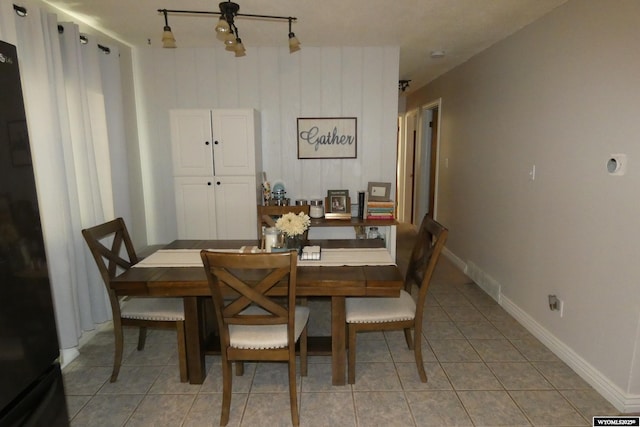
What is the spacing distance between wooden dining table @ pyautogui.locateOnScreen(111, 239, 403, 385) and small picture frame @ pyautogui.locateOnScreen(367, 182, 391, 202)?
1581 millimetres

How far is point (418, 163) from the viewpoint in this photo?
6.06 meters

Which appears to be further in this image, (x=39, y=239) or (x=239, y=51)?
(x=239, y=51)

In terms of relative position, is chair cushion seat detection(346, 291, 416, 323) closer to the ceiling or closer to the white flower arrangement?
the white flower arrangement

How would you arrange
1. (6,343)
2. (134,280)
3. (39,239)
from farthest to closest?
(134,280) < (39,239) < (6,343)

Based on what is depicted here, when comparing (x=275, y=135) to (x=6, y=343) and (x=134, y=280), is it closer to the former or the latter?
(x=134, y=280)

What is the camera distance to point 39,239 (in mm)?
1166

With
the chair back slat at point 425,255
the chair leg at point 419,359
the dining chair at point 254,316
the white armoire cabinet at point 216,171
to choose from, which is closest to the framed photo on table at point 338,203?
the white armoire cabinet at point 216,171

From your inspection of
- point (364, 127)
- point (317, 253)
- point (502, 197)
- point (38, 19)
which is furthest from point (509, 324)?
point (38, 19)

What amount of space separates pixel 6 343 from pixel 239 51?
196cm

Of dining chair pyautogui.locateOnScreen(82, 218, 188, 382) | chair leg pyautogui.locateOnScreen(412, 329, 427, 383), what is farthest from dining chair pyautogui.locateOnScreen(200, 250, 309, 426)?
chair leg pyautogui.locateOnScreen(412, 329, 427, 383)

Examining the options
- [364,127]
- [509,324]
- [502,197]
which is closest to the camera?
[509,324]

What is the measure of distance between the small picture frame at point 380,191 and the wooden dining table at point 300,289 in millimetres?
1581

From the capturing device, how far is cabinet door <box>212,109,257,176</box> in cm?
336

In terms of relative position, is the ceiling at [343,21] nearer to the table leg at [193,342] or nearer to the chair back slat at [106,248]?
the chair back slat at [106,248]
